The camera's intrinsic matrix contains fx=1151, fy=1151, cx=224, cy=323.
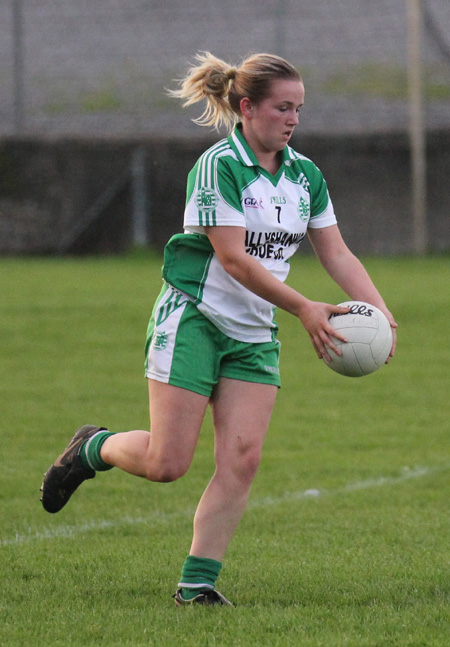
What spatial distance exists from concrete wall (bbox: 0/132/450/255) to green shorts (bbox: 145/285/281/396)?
1689 cm

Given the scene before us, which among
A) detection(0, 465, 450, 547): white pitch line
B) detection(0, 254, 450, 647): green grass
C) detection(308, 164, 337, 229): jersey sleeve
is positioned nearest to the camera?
detection(0, 254, 450, 647): green grass

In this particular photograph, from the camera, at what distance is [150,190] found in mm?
21781

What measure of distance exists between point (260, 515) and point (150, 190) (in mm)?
15728

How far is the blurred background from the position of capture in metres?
Result: 21.5

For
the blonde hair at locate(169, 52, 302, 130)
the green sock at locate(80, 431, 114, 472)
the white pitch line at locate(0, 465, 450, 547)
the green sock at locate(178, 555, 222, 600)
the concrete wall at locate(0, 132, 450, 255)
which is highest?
the blonde hair at locate(169, 52, 302, 130)

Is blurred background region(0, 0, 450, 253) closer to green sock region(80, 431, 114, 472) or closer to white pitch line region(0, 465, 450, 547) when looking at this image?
white pitch line region(0, 465, 450, 547)

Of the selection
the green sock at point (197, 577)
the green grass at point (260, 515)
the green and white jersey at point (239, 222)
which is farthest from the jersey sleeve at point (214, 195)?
the green grass at point (260, 515)

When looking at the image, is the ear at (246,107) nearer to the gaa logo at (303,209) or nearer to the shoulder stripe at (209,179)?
the shoulder stripe at (209,179)

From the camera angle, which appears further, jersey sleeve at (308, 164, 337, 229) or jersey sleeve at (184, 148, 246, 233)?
jersey sleeve at (308, 164, 337, 229)

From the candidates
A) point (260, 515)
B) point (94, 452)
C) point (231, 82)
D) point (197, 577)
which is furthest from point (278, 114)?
point (260, 515)

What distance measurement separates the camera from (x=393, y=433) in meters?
9.05

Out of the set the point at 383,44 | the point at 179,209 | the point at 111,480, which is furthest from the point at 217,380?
the point at 383,44

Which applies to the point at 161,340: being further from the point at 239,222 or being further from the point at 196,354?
the point at 239,222

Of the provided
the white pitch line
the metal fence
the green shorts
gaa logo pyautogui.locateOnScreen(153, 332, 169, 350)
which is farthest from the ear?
the metal fence
